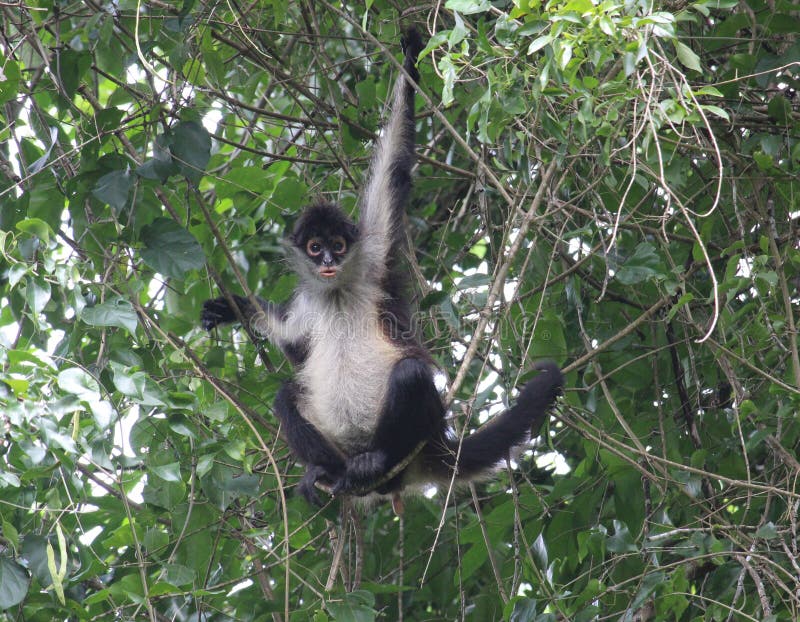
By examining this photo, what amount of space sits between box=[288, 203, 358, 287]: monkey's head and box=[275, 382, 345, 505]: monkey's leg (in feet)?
3.09

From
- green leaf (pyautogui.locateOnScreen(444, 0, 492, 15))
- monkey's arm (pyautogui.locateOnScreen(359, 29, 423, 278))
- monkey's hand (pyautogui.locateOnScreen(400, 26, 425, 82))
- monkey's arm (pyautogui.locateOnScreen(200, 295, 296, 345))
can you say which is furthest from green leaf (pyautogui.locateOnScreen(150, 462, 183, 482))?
monkey's hand (pyautogui.locateOnScreen(400, 26, 425, 82))

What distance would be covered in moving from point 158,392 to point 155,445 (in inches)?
25.1

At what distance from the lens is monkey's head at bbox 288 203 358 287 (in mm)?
5426

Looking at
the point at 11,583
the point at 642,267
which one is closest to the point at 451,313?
the point at 642,267

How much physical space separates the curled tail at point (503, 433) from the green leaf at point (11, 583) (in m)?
1.94

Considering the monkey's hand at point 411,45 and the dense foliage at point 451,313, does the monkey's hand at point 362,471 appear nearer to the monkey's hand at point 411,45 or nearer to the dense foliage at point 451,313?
the dense foliage at point 451,313

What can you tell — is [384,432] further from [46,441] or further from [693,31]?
[693,31]

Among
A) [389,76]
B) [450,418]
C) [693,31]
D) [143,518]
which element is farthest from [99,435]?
[693,31]

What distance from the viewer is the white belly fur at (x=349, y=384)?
17.5ft

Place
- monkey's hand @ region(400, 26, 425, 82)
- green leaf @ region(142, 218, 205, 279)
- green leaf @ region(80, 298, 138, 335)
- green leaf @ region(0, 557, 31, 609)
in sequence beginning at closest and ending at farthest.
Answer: green leaf @ region(0, 557, 31, 609), green leaf @ region(80, 298, 138, 335), green leaf @ region(142, 218, 205, 279), monkey's hand @ region(400, 26, 425, 82)

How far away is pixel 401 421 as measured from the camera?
A: 4.70m

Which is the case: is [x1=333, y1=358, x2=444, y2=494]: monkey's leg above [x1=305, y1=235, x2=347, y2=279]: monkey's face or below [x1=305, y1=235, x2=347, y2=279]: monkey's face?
below

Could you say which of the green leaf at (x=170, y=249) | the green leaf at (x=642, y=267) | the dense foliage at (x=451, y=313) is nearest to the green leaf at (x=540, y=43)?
the dense foliage at (x=451, y=313)

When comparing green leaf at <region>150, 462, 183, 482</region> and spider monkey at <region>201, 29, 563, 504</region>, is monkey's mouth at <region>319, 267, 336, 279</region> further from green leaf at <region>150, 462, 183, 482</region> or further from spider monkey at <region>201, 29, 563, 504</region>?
green leaf at <region>150, 462, 183, 482</region>
